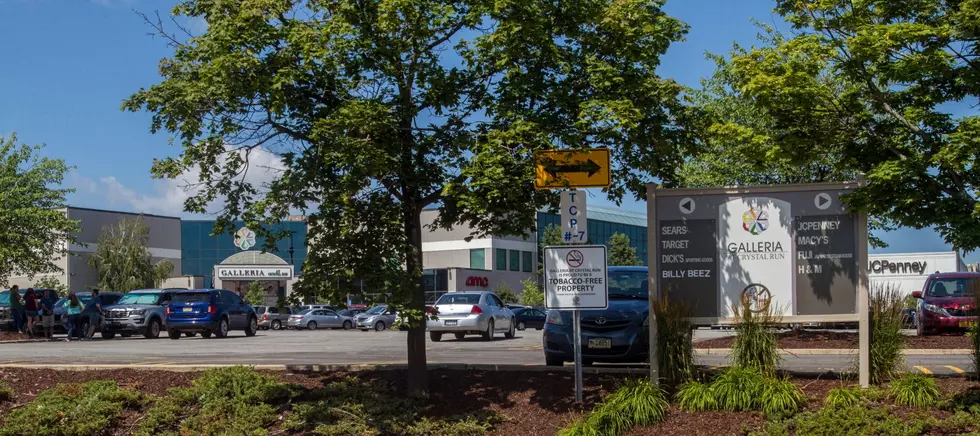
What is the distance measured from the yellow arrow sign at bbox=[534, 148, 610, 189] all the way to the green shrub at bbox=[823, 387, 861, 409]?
3.02 meters

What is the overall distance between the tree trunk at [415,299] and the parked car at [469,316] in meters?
14.2

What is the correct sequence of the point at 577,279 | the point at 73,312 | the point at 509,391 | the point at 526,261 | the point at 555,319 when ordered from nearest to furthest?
the point at 577,279 → the point at 509,391 → the point at 555,319 → the point at 73,312 → the point at 526,261

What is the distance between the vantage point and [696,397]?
9.69m

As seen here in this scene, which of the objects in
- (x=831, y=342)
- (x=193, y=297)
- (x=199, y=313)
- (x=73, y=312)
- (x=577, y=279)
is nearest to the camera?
(x=577, y=279)

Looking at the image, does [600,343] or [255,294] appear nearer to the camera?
[600,343]

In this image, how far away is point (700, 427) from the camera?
30.5ft

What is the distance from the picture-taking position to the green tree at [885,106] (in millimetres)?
8297

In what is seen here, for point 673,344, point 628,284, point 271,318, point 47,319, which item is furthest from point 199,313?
point 271,318

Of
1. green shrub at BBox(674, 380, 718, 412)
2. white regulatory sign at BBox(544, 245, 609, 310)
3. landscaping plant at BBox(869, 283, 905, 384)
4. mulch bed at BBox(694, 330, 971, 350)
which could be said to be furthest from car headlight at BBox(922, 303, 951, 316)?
white regulatory sign at BBox(544, 245, 609, 310)

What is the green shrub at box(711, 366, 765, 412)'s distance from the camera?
9508mm

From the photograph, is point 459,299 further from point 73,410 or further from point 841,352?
point 73,410

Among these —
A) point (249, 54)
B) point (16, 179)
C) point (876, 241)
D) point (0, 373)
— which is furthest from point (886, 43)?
point (16, 179)

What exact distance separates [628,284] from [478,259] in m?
68.3

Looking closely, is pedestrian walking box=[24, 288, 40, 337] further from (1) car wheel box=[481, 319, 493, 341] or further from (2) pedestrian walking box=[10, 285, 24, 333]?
(1) car wheel box=[481, 319, 493, 341]
